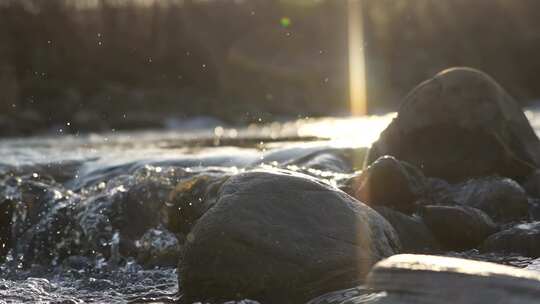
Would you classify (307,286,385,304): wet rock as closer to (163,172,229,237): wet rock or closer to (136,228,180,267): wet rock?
(136,228,180,267): wet rock

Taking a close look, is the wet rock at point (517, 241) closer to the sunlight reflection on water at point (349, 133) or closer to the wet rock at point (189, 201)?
the wet rock at point (189, 201)

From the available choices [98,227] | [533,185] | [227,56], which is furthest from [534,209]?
[227,56]

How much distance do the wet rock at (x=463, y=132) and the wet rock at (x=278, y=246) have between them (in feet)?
8.11

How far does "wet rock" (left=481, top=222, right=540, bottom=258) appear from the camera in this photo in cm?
461

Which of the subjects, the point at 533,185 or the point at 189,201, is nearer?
the point at 189,201

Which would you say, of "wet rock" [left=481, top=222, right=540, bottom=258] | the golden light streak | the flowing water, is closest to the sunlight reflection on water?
the flowing water

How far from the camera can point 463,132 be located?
20.8ft

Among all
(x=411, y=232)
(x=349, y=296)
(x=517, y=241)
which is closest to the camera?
(x=349, y=296)

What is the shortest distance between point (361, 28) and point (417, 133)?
43.1 meters

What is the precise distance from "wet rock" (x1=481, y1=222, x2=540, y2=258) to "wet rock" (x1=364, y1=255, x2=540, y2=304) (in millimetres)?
1810

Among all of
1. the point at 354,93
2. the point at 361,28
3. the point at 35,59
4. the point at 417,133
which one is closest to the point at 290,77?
the point at 354,93

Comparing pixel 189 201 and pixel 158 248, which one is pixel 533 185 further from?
pixel 158 248

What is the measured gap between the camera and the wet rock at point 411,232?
488cm

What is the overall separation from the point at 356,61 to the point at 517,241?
40.2 metres
